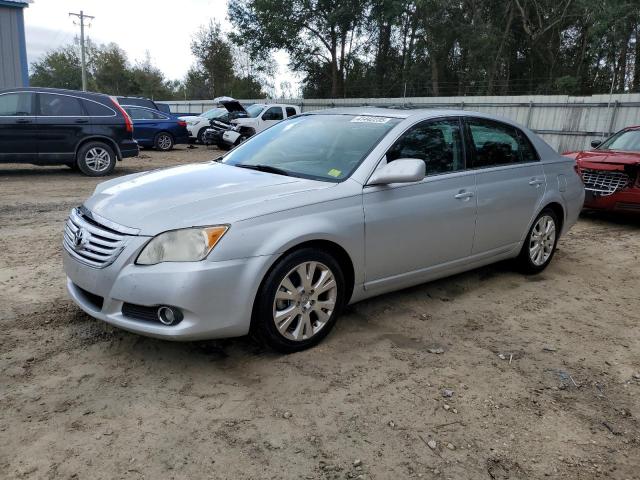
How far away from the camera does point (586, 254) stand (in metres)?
6.35

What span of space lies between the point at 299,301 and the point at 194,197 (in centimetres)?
94

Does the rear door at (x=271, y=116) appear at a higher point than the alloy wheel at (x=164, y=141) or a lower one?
higher

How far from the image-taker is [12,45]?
17.0m

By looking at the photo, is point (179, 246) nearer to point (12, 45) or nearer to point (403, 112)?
point (403, 112)

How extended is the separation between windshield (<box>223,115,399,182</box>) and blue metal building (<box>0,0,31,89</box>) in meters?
16.2

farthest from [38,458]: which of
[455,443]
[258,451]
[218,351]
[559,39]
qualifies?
[559,39]

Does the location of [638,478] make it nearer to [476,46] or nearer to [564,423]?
[564,423]

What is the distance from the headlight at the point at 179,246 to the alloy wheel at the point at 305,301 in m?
0.53

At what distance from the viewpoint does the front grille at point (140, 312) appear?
3023 mm

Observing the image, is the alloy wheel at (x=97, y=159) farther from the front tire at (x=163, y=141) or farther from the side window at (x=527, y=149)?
the side window at (x=527, y=149)

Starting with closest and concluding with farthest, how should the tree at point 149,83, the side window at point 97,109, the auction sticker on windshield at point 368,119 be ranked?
the auction sticker on windshield at point 368,119
the side window at point 97,109
the tree at point 149,83

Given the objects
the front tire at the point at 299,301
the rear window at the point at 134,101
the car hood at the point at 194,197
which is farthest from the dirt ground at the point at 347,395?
the rear window at the point at 134,101

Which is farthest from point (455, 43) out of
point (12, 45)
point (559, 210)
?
point (559, 210)

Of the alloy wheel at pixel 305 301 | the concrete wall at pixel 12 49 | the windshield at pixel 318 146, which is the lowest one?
the alloy wheel at pixel 305 301
